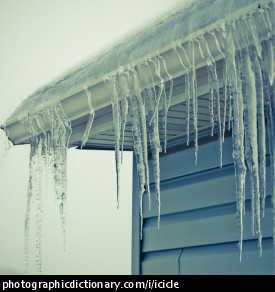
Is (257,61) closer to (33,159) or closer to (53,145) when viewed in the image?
(53,145)

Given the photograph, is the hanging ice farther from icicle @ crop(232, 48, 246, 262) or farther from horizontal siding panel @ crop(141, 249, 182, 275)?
icicle @ crop(232, 48, 246, 262)

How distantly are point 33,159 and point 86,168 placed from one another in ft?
103

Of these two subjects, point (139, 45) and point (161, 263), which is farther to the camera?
point (161, 263)

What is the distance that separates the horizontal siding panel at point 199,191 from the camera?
370 cm

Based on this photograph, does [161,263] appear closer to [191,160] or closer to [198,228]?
[198,228]

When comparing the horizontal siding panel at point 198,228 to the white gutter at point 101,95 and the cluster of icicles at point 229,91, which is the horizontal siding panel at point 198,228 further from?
the white gutter at point 101,95

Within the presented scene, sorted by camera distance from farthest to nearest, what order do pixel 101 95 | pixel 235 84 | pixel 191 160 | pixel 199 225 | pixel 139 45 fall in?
1. pixel 191 160
2. pixel 199 225
3. pixel 101 95
4. pixel 139 45
5. pixel 235 84

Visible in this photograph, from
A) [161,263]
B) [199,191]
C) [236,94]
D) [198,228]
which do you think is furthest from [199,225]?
[236,94]

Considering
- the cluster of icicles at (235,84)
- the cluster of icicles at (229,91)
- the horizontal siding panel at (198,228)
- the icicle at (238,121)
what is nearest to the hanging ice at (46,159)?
the cluster of icicles at (229,91)

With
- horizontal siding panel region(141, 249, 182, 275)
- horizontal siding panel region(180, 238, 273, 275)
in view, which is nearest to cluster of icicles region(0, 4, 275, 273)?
horizontal siding panel region(180, 238, 273, 275)

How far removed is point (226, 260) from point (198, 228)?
1.10 ft

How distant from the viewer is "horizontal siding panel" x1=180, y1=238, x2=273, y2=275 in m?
3.36

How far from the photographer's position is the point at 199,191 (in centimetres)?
392

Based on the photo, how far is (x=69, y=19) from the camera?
171 meters
